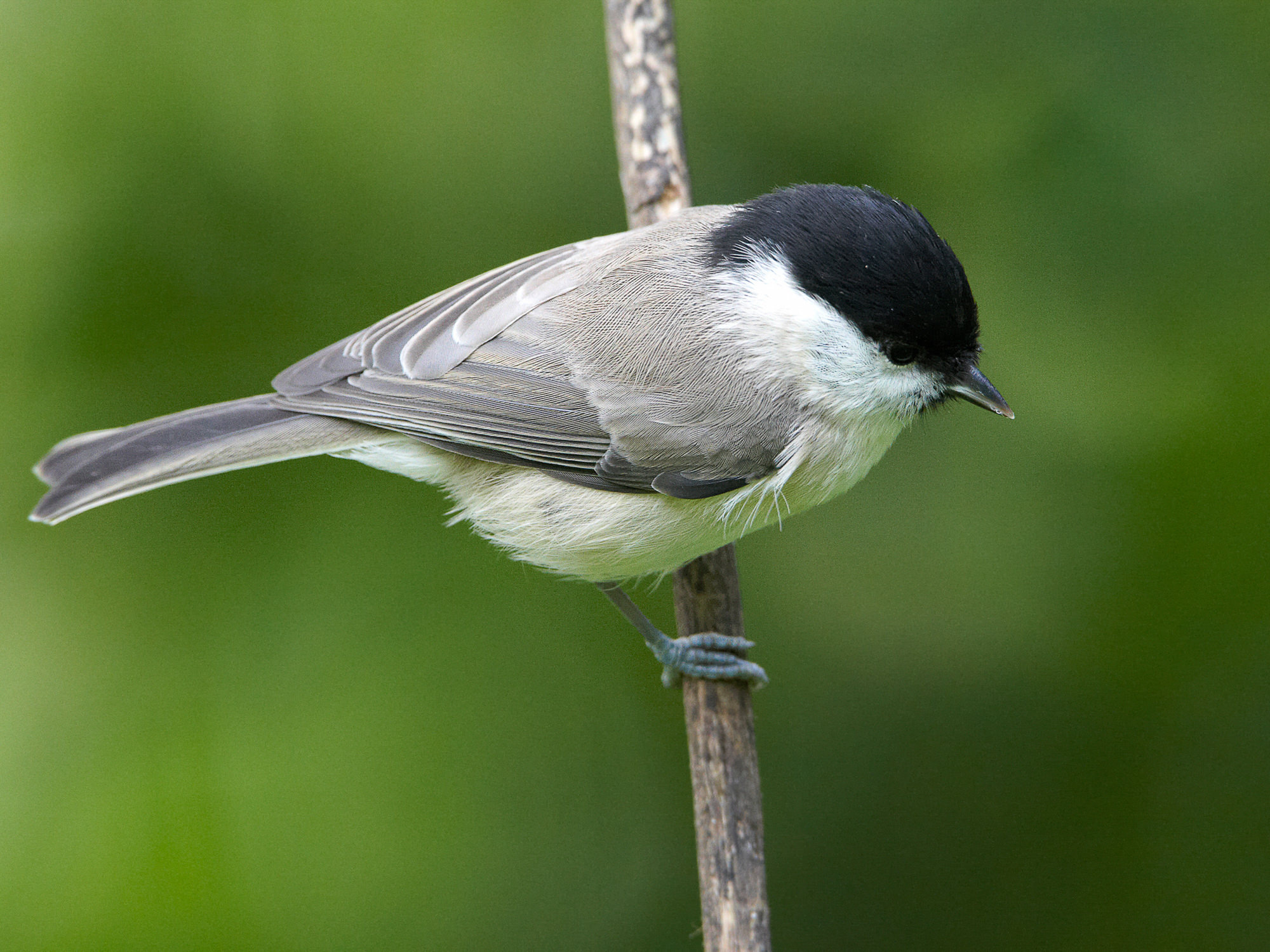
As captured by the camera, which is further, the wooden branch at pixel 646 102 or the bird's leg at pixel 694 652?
the wooden branch at pixel 646 102

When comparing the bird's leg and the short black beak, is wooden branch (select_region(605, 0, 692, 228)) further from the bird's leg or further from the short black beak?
the bird's leg

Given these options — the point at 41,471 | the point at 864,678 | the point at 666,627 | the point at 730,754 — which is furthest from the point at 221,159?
the point at 864,678

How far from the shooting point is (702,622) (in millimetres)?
2336

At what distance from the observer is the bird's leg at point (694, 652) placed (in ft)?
7.21

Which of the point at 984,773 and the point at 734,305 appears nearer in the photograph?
the point at 734,305

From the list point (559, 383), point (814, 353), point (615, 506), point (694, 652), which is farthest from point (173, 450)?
point (814, 353)

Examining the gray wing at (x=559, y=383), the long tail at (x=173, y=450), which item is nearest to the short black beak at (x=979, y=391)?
the gray wing at (x=559, y=383)

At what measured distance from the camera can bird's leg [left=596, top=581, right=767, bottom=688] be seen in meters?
2.20

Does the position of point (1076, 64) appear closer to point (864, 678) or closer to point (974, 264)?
point (974, 264)

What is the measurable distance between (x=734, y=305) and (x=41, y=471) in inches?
53.4

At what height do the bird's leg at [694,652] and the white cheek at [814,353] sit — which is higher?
the white cheek at [814,353]

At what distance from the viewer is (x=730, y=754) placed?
6.75ft

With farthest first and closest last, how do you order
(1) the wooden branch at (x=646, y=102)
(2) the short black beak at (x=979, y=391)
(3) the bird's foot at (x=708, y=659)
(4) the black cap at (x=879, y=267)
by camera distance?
(1) the wooden branch at (x=646, y=102)
(3) the bird's foot at (x=708, y=659)
(2) the short black beak at (x=979, y=391)
(4) the black cap at (x=879, y=267)

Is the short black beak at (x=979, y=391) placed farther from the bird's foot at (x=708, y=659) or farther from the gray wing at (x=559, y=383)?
the bird's foot at (x=708, y=659)
